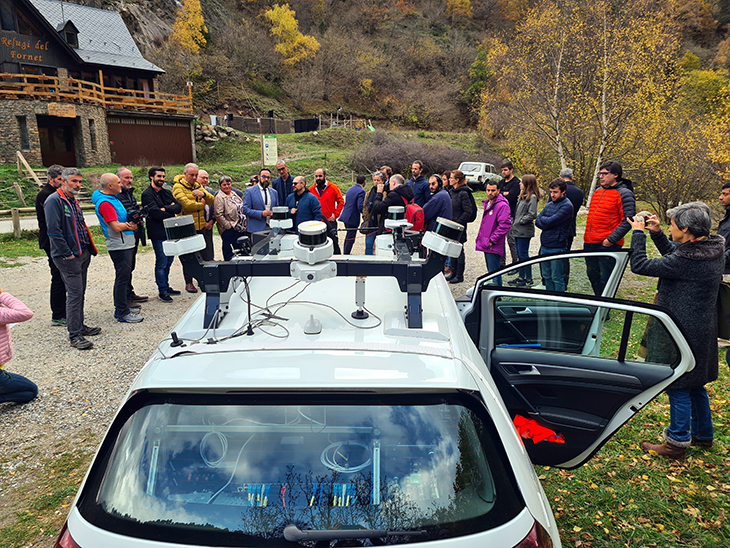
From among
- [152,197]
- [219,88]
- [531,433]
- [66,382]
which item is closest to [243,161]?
[219,88]

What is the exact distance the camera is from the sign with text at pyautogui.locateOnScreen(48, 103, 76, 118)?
79.5 feet

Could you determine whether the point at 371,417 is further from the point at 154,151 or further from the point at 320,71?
the point at 320,71

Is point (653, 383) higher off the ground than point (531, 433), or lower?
higher

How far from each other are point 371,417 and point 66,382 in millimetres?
4523

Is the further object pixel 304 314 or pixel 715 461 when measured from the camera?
pixel 715 461

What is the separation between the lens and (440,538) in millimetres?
1393

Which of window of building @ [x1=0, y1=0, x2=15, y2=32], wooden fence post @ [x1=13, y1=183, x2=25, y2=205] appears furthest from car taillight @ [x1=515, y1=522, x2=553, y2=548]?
window of building @ [x1=0, y1=0, x2=15, y2=32]

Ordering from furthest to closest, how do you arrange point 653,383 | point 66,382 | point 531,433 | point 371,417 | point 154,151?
point 154,151 < point 66,382 < point 531,433 < point 653,383 < point 371,417

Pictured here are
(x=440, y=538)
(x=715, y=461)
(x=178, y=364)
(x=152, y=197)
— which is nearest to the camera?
(x=440, y=538)

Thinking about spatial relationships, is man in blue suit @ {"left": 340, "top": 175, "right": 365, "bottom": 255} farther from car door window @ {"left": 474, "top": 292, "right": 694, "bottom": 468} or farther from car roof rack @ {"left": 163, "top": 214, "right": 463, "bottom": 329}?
car roof rack @ {"left": 163, "top": 214, "right": 463, "bottom": 329}

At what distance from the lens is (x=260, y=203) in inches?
320

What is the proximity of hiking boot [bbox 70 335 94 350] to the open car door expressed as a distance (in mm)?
4641

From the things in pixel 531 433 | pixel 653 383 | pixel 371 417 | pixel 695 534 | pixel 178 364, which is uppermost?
pixel 178 364

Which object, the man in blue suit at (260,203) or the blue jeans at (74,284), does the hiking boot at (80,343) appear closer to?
the blue jeans at (74,284)
